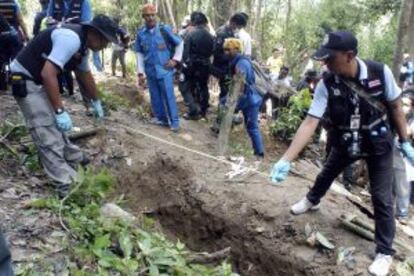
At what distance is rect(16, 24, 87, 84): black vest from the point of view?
479 cm

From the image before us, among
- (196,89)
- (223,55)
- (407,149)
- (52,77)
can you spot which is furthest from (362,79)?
(196,89)

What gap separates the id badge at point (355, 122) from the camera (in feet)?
15.1

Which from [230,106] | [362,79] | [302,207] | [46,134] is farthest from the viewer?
[230,106]

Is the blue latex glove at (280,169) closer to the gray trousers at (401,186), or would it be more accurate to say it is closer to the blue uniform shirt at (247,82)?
the gray trousers at (401,186)

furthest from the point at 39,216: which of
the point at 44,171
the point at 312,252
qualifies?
the point at 312,252

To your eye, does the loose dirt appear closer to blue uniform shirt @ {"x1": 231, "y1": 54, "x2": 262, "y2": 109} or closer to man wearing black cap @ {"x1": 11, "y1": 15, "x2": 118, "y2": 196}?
man wearing black cap @ {"x1": 11, "y1": 15, "x2": 118, "y2": 196}

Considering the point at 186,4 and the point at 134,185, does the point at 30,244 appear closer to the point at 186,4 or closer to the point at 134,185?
the point at 134,185

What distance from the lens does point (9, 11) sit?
308 inches

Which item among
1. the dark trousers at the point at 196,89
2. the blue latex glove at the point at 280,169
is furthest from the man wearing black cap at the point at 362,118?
the dark trousers at the point at 196,89

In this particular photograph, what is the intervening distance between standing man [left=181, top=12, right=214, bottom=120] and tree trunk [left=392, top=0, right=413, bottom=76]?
336 cm

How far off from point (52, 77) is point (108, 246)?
1599 millimetres

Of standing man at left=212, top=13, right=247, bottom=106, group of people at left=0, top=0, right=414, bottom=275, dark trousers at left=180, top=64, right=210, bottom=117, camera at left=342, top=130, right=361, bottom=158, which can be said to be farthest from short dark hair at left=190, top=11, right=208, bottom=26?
camera at left=342, top=130, right=361, bottom=158

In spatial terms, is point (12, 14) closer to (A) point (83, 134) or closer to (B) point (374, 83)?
(A) point (83, 134)

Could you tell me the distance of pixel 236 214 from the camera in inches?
240
